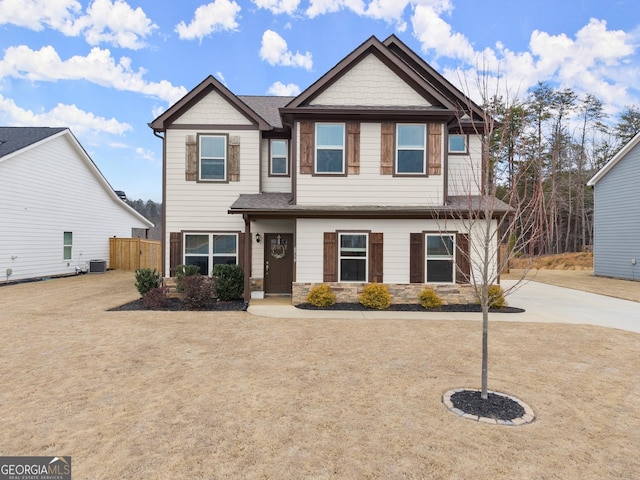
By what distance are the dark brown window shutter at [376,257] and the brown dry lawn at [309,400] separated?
2.78 meters

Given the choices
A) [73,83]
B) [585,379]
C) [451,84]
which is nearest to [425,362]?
[585,379]

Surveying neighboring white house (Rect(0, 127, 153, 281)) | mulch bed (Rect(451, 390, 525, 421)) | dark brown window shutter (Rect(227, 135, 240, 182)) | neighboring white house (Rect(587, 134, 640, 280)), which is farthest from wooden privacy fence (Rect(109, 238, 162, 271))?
neighboring white house (Rect(587, 134, 640, 280))

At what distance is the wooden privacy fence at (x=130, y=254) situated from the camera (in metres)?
22.4

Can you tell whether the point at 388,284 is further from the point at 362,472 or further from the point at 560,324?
the point at 362,472

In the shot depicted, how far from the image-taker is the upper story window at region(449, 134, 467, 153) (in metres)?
12.4

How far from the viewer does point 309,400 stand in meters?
4.48

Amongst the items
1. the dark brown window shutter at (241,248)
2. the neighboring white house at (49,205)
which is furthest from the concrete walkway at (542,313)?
the neighboring white house at (49,205)

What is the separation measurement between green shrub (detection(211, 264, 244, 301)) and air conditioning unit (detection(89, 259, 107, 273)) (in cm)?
1331

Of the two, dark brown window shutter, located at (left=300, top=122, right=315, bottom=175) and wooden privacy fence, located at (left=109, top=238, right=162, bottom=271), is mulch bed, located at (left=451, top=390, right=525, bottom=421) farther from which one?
wooden privacy fence, located at (left=109, top=238, right=162, bottom=271)

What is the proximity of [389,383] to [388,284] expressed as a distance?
596 centimetres

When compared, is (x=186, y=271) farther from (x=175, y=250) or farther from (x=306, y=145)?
(x=306, y=145)

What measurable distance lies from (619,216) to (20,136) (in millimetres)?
31793

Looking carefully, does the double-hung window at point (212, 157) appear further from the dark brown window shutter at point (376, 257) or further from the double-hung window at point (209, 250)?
the dark brown window shutter at point (376, 257)

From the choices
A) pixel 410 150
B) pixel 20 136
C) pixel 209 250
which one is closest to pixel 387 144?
pixel 410 150
